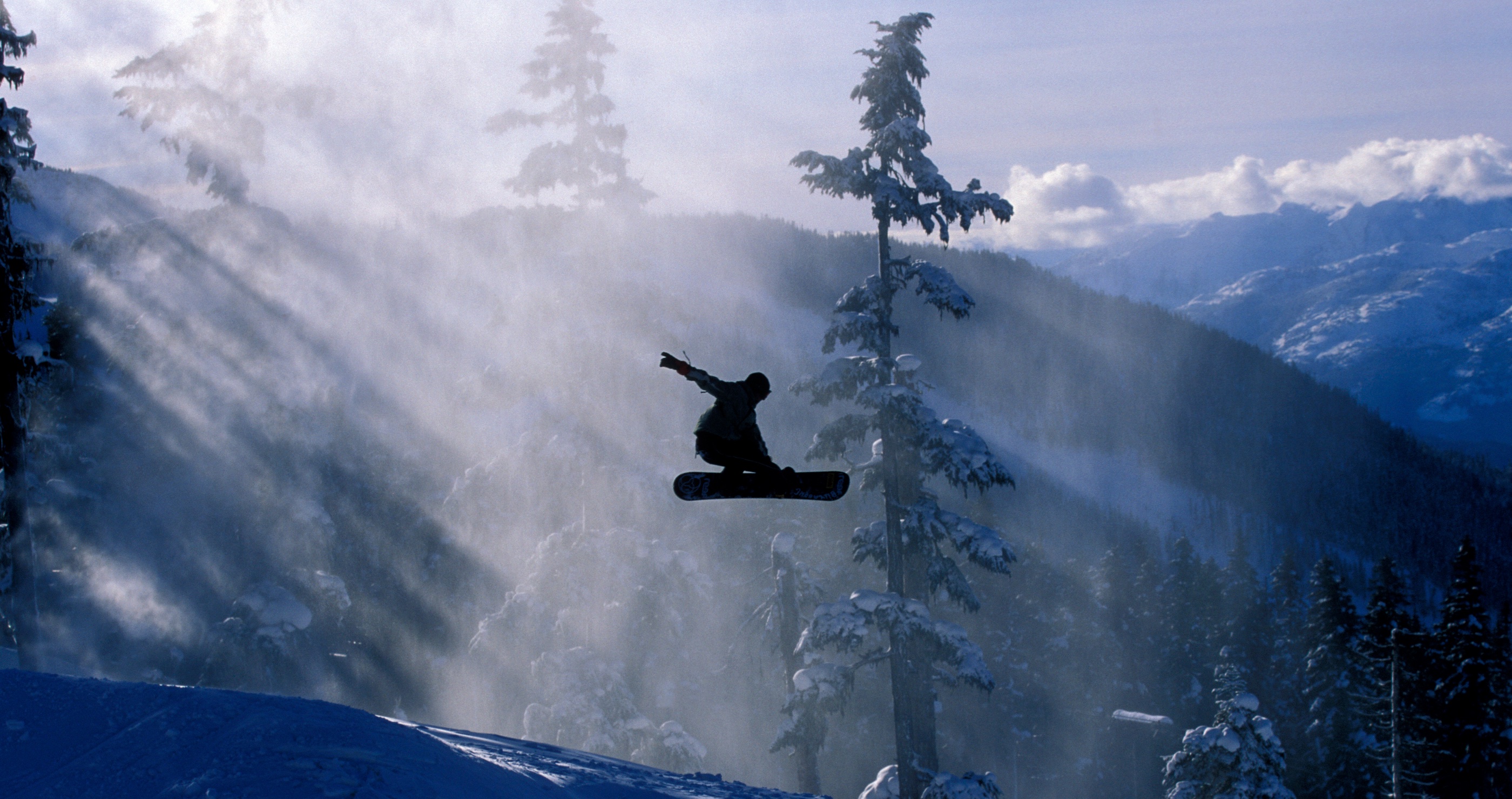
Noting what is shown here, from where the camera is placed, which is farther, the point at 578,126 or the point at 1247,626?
the point at 1247,626

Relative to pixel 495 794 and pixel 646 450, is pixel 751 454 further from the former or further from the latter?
pixel 646 450

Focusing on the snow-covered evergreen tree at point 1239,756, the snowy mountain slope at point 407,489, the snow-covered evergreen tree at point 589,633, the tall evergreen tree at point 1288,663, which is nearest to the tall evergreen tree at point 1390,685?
the tall evergreen tree at point 1288,663

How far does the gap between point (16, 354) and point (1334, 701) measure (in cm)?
4572

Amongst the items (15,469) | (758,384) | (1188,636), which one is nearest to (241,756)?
(758,384)

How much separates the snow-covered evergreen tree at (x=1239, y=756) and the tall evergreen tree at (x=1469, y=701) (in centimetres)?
1509

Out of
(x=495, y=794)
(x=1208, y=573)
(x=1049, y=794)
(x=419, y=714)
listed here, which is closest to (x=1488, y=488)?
(x=1208, y=573)

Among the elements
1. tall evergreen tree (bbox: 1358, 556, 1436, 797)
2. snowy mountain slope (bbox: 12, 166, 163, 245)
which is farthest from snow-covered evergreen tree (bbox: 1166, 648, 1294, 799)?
snowy mountain slope (bbox: 12, 166, 163, 245)

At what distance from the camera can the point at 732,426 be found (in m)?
7.59

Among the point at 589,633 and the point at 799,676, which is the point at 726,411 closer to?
the point at 799,676

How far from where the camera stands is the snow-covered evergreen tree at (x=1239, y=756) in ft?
71.0

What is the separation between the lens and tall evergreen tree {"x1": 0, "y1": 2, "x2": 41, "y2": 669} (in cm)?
1661

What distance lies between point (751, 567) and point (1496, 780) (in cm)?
3233

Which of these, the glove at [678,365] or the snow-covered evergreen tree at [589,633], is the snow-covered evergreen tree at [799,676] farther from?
the glove at [678,365]

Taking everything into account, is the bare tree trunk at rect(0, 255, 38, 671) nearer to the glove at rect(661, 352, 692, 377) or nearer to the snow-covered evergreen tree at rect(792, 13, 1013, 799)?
the snow-covered evergreen tree at rect(792, 13, 1013, 799)
